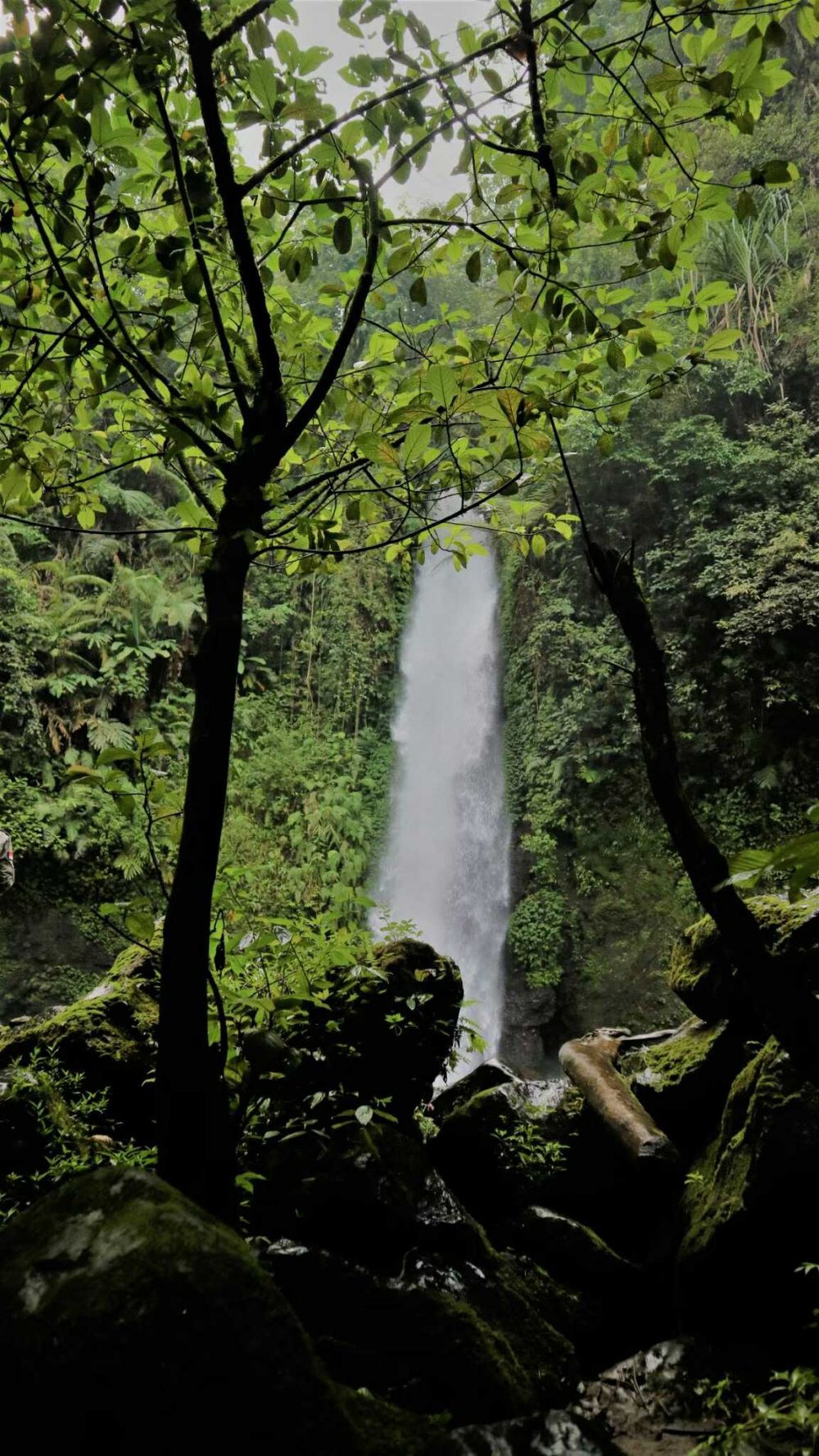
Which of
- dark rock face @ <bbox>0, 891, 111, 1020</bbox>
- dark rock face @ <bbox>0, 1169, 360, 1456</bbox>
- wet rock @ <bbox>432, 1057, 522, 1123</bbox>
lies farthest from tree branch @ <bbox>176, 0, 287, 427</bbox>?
dark rock face @ <bbox>0, 891, 111, 1020</bbox>

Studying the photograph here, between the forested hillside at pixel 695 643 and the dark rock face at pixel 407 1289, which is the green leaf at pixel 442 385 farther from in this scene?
the forested hillside at pixel 695 643

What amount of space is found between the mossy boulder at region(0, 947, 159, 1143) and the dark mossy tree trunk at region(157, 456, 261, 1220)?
129 centimetres

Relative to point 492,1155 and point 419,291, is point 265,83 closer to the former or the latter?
point 419,291

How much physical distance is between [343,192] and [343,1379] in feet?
12.1

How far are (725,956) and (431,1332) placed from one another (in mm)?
2574

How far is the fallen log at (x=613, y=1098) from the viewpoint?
13.4 ft

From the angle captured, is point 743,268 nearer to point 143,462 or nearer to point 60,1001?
point 143,462

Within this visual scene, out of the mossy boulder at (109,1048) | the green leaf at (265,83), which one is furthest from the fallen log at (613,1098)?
the green leaf at (265,83)

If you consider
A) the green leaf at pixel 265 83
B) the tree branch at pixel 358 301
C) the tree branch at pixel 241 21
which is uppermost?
the tree branch at pixel 241 21

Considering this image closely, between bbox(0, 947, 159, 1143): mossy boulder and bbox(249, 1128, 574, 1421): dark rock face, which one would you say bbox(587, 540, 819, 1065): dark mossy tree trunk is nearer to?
bbox(249, 1128, 574, 1421): dark rock face

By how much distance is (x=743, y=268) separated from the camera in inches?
420

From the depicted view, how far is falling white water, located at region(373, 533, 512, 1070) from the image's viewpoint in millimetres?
11570

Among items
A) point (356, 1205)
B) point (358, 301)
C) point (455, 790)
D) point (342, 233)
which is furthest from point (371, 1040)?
point (455, 790)

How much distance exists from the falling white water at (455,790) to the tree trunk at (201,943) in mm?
8907
